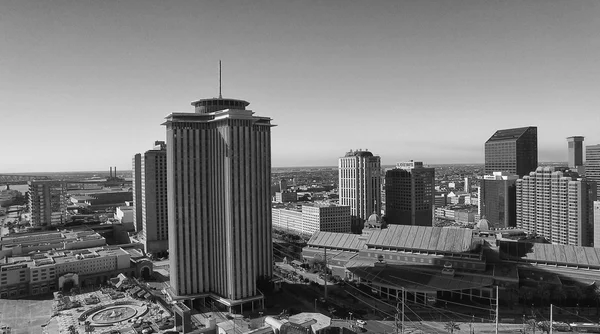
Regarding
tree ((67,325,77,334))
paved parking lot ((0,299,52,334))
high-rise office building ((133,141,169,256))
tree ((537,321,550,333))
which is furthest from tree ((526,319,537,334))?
high-rise office building ((133,141,169,256))

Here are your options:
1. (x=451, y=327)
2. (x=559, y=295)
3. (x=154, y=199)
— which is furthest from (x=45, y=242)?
(x=559, y=295)

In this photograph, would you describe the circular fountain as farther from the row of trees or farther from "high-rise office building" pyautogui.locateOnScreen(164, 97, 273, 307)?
the row of trees

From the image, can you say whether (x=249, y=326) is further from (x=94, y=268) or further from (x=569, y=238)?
(x=569, y=238)

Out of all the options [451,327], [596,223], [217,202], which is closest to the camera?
[451,327]

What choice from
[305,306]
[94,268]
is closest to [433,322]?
[305,306]

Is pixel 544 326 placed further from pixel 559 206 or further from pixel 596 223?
pixel 559 206

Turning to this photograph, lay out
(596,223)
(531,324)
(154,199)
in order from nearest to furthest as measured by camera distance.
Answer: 1. (531,324)
2. (596,223)
3. (154,199)

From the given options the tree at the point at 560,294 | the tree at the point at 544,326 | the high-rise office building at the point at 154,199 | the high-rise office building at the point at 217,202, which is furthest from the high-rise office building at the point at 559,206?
the high-rise office building at the point at 154,199

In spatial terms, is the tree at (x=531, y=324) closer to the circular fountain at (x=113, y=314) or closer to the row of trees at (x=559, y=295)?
the row of trees at (x=559, y=295)
